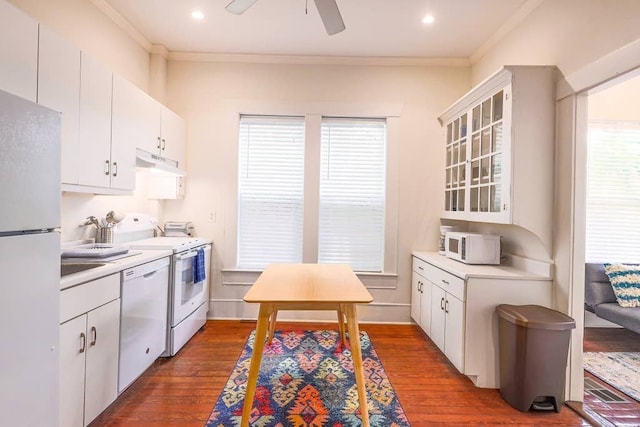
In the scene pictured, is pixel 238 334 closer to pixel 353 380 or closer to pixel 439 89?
pixel 353 380

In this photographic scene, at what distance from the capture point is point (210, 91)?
11.8 ft

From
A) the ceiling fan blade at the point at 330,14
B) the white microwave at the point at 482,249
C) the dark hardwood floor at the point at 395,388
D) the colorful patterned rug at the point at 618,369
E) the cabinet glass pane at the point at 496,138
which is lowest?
the dark hardwood floor at the point at 395,388

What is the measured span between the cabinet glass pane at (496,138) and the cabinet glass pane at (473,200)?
0.41 meters

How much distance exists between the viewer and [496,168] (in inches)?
98.8

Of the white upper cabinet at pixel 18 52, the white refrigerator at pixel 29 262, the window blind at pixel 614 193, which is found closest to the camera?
the white refrigerator at pixel 29 262

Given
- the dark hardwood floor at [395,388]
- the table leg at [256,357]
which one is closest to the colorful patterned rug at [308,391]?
the dark hardwood floor at [395,388]

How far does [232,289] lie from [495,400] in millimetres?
2665

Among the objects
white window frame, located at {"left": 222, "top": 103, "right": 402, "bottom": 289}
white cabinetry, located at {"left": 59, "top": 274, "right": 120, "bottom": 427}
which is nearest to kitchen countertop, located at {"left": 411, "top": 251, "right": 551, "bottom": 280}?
white window frame, located at {"left": 222, "top": 103, "right": 402, "bottom": 289}

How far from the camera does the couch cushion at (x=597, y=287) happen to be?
3.20m

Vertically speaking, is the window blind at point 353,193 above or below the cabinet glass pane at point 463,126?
below

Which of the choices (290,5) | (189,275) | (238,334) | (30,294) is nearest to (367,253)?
(238,334)

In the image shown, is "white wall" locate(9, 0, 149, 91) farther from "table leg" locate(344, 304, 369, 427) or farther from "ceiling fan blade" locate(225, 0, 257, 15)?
"table leg" locate(344, 304, 369, 427)

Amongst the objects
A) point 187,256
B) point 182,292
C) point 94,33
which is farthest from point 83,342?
point 94,33

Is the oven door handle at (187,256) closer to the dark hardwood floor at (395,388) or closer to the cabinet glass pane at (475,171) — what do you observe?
the dark hardwood floor at (395,388)
